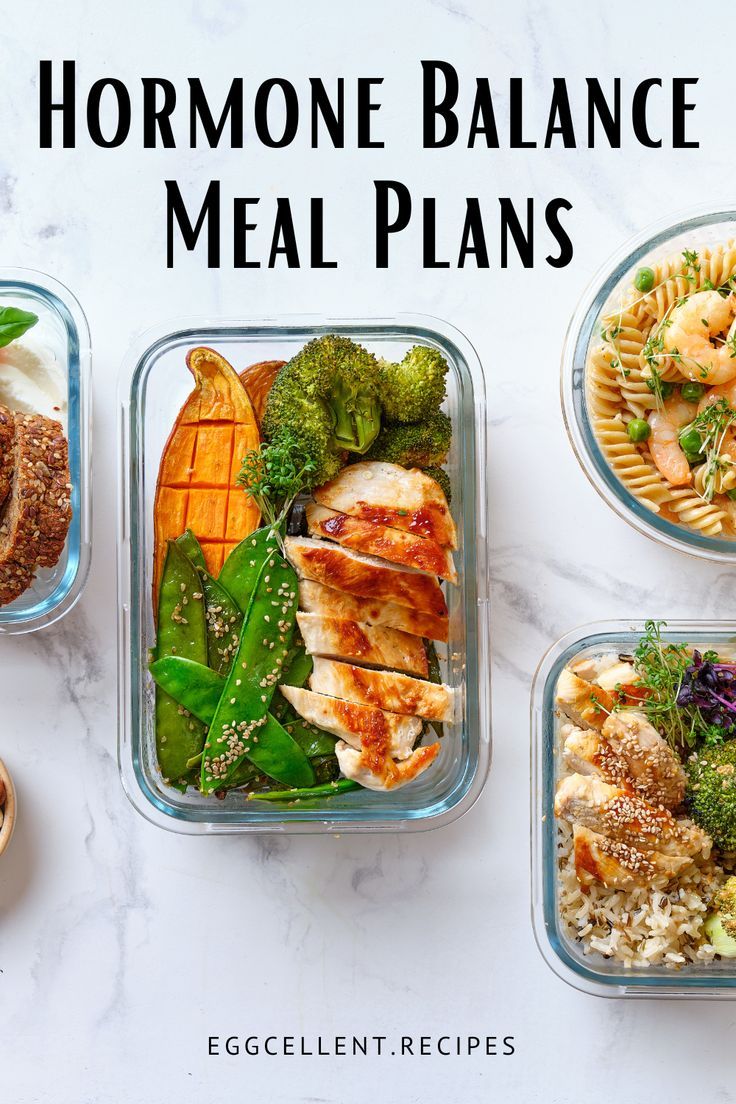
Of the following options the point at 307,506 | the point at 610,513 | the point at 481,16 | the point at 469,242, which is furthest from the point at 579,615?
Answer: the point at 481,16

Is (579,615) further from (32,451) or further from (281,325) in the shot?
(32,451)

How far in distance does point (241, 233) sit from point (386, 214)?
384 millimetres

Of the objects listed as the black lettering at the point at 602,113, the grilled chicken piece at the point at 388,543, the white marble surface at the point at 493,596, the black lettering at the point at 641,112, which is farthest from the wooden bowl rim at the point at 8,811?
the black lettering at the point at 641,112

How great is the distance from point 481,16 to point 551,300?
0.76m

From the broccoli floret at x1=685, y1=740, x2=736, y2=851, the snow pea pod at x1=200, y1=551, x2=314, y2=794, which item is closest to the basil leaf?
the snow pea pod at x1=200, y1=551, x2=314, y2=794

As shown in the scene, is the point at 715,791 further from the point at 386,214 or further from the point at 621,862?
the point at 386,214

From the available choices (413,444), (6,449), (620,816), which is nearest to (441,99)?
(413,444)

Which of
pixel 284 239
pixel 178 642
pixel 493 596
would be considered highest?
pixel 284 239

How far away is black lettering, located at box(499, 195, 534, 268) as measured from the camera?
2668mm

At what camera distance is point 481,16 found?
265 centimetres

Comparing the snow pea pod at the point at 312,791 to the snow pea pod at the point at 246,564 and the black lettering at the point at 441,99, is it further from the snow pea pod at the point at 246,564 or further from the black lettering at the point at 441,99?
the black lettering at the point at 441,99

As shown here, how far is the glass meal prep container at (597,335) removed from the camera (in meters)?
2.54

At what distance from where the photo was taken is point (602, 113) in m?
2.67

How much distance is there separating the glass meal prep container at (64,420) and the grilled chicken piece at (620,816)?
134 centimetres
